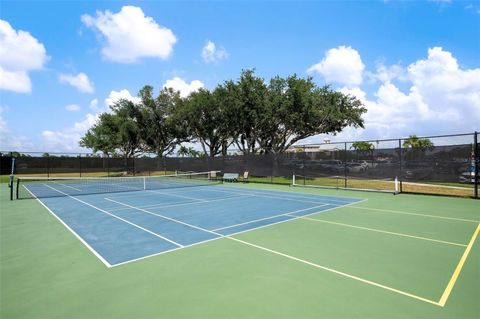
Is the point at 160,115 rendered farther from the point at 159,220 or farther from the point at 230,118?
the point at 159,220

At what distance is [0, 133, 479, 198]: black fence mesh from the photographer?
14461 millimetres

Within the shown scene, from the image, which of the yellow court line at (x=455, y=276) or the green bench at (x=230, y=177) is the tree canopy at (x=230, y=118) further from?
the yellow court line at (x=455, y=276)

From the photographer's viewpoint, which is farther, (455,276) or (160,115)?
(160,115)

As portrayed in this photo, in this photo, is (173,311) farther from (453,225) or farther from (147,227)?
(453,225)

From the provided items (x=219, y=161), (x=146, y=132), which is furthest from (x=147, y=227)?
(x=146, y=132)

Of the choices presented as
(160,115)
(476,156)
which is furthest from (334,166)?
(160,115)

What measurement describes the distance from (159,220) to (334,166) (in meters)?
14.1

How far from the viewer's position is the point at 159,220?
345 inches

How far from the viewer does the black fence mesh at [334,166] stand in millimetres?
14461

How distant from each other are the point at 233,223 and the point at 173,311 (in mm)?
4942

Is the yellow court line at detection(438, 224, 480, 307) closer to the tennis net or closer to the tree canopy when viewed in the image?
the tennis net

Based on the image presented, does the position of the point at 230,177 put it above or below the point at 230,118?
below

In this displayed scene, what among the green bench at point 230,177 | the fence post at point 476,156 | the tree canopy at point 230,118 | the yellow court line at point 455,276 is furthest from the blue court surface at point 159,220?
the tree canopy at point 230,118

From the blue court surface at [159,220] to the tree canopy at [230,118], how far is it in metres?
16.9
